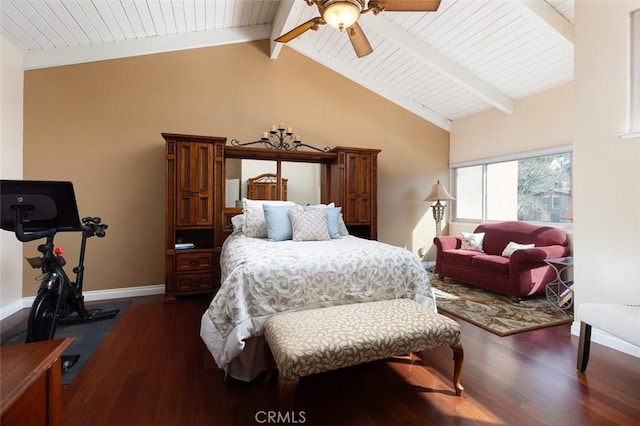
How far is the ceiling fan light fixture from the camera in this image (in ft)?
6.15

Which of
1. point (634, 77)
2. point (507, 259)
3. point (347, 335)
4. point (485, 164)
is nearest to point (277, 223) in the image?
point (347, 335)

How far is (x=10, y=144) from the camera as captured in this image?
2949mm

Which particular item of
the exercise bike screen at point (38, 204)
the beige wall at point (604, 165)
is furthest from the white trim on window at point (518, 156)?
the exercise bike screen at point (38, 204)

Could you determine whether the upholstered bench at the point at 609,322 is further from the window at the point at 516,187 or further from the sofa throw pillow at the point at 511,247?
the window at the point at 516,187

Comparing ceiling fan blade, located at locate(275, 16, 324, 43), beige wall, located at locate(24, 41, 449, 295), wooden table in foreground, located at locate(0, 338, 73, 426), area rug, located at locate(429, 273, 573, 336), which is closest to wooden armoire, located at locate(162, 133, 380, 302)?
beige wall, located at locate(24, 41, 449, 295)

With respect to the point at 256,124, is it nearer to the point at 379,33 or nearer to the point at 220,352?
the point at 379,33

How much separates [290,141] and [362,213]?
4.77 feet

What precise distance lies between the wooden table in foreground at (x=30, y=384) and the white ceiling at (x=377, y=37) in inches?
127

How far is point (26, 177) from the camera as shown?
315cm

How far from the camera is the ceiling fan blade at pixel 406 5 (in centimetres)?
201

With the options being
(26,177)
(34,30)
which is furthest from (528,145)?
(26,177)

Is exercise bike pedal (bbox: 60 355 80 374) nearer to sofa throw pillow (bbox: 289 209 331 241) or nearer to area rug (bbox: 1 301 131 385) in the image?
area rug (bbox: 1 301 131 385)

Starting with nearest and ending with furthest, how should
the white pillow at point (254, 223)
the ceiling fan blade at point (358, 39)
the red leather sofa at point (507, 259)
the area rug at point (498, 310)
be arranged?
the ceiling fan blade at point (358, 39)
the area rug at point (498, 310)
the white pillow at point (254, 223)
the red leather sofa at point (507, 259)

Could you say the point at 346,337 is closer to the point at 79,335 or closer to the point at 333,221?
the point at 333,221
